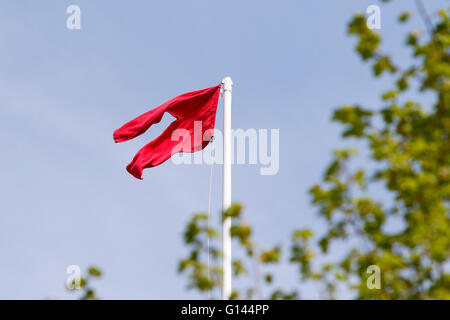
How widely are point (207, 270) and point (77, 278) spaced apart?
1.78 m

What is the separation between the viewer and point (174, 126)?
14008 mm

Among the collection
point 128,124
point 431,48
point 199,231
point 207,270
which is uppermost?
point 128,124

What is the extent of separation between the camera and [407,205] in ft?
18.6

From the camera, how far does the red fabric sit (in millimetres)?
13445

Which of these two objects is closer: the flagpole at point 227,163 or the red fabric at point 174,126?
the flagpole at point 227,163

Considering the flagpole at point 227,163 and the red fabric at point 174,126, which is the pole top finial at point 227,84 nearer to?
the flagpole at point 227,163

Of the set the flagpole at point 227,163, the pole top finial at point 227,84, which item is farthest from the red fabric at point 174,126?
the flagpole at point 227,163

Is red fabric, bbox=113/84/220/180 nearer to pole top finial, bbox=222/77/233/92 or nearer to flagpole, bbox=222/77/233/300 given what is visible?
pole top finial, bbox=222/77/233/92

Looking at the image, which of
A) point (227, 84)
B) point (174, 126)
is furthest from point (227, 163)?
point (174, 126)

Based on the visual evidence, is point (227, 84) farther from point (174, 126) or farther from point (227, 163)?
point (227, 163)

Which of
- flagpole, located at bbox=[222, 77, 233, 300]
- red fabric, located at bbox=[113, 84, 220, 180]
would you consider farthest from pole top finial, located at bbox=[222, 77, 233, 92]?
red fabric, located at bbox=[113, 84, 220, 180]

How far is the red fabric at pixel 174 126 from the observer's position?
44.1 feet
